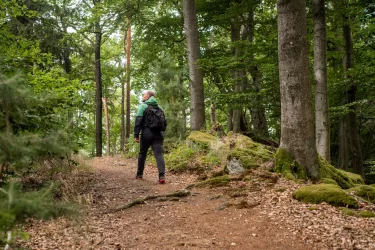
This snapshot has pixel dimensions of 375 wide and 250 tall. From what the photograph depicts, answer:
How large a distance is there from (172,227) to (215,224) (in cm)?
64

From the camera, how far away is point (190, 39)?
1220cm

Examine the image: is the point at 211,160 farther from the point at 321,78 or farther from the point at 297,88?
the point at 321,78

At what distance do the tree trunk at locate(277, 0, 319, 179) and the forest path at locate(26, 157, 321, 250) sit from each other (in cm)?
126

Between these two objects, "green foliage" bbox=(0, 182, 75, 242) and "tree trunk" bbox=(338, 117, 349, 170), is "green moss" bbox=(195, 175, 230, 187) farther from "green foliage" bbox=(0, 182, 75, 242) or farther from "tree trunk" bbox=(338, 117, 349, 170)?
"tree trunk" bbox=(338, 117, 349, 170)

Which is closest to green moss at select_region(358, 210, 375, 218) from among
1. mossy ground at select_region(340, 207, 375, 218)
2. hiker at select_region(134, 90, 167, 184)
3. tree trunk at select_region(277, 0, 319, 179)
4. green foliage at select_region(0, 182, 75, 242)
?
mossy ground at select_region(340, 207, 375, 218)

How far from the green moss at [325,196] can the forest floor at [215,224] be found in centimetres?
17

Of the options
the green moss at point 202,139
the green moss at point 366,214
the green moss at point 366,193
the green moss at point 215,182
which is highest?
the green moss at point 202,139

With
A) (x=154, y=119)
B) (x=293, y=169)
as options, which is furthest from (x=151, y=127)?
(x=293, y=169)

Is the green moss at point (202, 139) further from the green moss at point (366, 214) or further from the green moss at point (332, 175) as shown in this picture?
the green moss at point (366, 214)

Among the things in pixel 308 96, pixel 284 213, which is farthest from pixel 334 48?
pixel 284 213

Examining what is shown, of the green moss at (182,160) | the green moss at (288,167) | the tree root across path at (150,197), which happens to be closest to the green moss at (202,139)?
the green moss at (182,160)

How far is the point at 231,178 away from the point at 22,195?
5.18 metres

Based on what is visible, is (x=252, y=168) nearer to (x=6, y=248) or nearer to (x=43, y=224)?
(x=43, y=224)

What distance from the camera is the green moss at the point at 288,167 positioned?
22.0 ft
